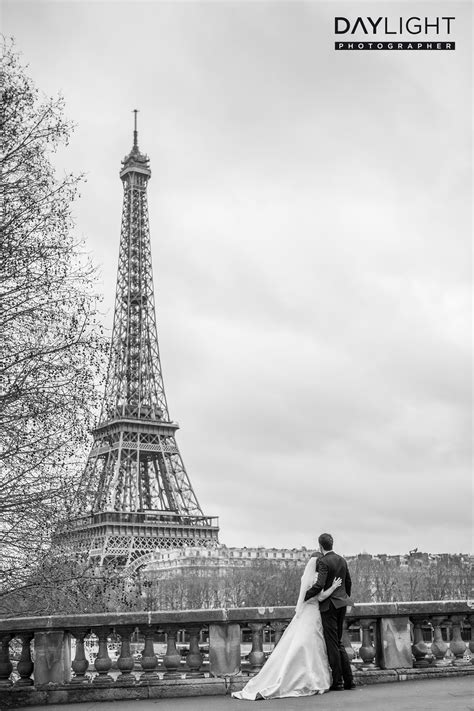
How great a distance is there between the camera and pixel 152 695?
554 inches

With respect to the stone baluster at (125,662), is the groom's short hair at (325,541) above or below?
above

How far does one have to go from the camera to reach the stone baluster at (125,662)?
46.8ft

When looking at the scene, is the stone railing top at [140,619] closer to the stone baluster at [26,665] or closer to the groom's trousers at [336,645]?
the stone baluster at [26,665]

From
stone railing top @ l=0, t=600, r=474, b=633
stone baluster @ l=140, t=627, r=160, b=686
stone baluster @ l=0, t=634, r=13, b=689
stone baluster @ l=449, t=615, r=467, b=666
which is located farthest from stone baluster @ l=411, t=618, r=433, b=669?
stone baluster @ l=0, t=634, r=13, b=689

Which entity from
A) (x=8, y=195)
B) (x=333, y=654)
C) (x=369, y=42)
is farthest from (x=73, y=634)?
(x=369, y=42)

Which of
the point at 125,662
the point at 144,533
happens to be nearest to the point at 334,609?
the point at 125,662

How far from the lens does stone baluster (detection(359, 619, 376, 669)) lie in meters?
15.3

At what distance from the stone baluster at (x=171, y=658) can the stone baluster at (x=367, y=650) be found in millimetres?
3005

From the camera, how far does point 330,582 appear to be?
13664 millimetres

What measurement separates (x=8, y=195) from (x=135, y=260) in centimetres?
9351

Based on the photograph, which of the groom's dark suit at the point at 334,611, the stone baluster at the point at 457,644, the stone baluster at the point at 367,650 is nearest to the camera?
the groom's dark suit at the point at 334,611

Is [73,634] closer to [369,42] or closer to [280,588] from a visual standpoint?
[369,42]

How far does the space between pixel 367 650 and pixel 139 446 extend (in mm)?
84413

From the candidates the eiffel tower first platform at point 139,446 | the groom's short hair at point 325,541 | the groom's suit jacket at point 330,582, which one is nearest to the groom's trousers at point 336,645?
the groom's suit jacket at point 330,582
